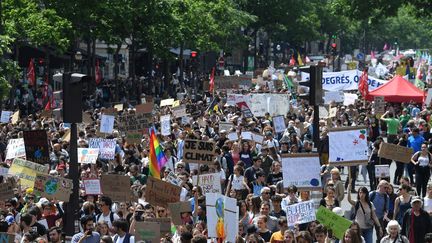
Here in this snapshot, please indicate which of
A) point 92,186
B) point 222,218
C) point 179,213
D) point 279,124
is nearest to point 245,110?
point 279,124

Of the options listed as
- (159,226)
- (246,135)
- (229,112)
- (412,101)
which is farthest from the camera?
(412,101)

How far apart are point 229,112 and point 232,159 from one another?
49.2ft

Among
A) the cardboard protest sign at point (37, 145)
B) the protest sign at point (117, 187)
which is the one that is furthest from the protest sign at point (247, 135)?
the protest sign at point (117, 187)

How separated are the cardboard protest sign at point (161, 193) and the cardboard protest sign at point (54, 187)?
3.63 ft

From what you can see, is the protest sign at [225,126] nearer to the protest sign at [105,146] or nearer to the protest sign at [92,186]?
the protest sign at [105,146]

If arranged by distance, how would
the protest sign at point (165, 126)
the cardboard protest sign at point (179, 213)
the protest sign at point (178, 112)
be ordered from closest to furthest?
the cardboard protest sign at point (179, 213) < the protest sign at point (165, 126) < the protest sign at point (178, 112)

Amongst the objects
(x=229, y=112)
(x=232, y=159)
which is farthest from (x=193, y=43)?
(x=232, y=159)

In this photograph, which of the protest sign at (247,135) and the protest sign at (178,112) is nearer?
the protest sign at (247,135)

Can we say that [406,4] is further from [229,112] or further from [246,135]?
[246,135]

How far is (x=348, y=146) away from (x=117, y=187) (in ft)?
13.1

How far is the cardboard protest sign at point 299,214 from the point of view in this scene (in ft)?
57.7

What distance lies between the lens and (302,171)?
20.0 m

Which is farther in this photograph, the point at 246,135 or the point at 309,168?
the point at 246,135

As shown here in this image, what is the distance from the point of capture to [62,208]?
768 inches
